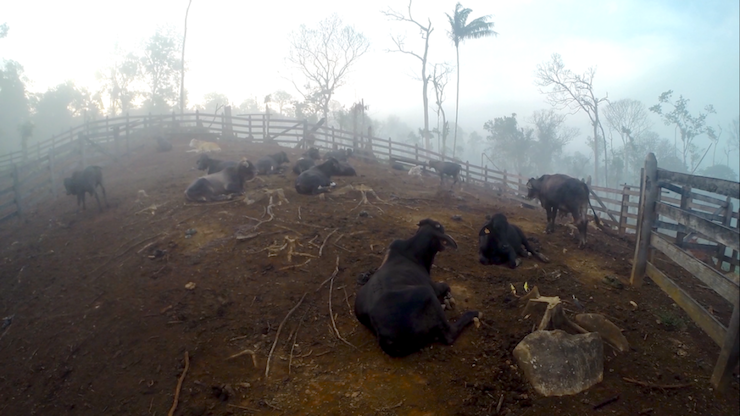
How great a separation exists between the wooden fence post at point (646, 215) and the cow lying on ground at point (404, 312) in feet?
8.42

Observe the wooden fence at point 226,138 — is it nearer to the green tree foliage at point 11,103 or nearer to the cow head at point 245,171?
the cow head at point 245,171

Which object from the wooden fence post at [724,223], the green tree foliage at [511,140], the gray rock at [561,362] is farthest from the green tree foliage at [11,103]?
the wooden fence post at [724,223]

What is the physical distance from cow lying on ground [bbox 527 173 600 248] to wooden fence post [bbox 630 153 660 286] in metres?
2.05

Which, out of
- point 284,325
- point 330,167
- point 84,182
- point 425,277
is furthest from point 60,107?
point 425,277

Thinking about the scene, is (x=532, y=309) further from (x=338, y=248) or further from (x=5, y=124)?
(x=5, y=124)

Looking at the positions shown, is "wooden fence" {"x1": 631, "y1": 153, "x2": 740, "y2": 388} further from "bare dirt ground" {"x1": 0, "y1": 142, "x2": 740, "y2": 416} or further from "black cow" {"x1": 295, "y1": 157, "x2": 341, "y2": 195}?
"black cow" {"x1": 295, "y1": 157, "x2": 341, "y2": 195}

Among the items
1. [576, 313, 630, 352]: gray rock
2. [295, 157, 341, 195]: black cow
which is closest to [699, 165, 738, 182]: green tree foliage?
[295, 157, 341, 195]: black cow

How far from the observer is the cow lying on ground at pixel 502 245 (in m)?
6.62

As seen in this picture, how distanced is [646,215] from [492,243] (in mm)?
2101

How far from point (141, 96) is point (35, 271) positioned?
40.8 meters

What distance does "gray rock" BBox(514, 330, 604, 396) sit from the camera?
3680mm

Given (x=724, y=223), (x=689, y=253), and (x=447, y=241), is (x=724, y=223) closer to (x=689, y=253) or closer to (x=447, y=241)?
(x=689, y=253)

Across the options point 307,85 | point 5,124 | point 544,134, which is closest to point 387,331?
point 307,85

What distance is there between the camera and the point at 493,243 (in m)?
6.75
